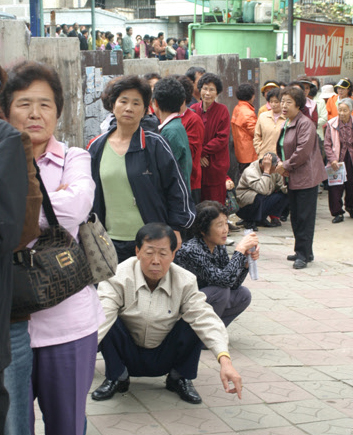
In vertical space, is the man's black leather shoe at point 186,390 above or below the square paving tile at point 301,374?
above

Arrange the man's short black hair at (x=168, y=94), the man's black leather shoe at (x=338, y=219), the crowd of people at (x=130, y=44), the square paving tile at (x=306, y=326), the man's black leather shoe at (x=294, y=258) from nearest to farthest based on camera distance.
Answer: the square paving tile at (x=306, y=326) < the man's short black hair at (x=168, y=94) < the man's black leather shoe at (x=294, y=258) < the man's black leather shoe at (x=338, y=219) < the crowd of people at (x=130, y=44)

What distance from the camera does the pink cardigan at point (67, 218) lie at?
2.71 meters

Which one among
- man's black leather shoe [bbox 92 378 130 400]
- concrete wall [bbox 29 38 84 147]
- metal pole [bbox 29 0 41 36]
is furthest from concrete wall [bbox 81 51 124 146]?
man's black leather shoe [bbox 92 378 130 400]

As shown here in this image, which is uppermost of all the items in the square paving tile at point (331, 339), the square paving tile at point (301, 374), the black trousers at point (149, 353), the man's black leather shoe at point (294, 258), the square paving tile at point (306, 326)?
the black trousers at point (149, 353)

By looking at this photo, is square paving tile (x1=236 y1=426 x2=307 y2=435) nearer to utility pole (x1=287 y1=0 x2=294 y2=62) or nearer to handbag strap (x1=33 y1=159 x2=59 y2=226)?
handbag strap (x1=33 y1=159 x2=59 y2=226)

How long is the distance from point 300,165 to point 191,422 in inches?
174

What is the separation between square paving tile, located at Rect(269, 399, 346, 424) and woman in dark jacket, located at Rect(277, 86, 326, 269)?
12.6ft

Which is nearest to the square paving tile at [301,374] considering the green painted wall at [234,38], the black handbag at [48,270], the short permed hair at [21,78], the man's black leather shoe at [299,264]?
the black handbag at [48,270]

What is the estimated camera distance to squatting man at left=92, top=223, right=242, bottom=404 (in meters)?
4.24

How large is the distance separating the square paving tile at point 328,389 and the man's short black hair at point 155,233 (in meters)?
1.29

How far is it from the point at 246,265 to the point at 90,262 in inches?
94.1

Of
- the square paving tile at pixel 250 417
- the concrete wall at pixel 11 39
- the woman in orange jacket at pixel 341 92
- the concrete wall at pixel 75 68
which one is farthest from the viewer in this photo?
the woman in orange jacket at pixel 341 92

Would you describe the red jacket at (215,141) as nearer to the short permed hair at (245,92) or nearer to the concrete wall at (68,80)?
the concrete wall at (68,80)

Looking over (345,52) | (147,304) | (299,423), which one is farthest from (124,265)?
(345,52)
